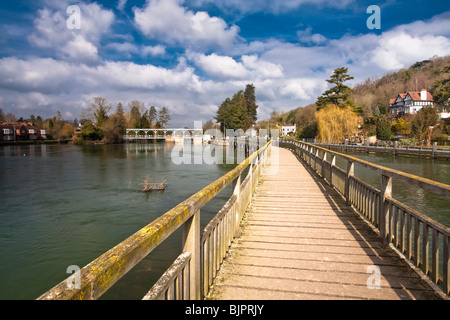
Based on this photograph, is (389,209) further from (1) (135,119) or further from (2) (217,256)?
(1) (135,119)

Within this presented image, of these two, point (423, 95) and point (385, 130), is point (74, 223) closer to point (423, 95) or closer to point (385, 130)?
point (385, 130)

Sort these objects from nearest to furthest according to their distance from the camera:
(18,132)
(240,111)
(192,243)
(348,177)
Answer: (192,243), (348,177), (240,111), (18,132)

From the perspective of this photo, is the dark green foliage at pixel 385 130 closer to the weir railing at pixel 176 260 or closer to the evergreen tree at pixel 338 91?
the evergreen tree at pixel 338 91

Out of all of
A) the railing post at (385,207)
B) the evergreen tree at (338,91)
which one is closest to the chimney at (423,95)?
the evergreen tree at (338,91)

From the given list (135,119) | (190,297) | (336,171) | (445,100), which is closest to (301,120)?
(445,100)

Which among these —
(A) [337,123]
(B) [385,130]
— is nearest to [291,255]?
(A) [337,123]

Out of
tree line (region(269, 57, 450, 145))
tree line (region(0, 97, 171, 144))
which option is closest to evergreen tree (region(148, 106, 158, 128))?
tree line (region(0, 97, 171, 144))

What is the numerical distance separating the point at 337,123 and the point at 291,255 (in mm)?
52857

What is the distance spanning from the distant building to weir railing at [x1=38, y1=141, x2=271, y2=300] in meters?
96.5

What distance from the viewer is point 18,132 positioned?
89.3 metres

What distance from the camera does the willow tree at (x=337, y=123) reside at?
170ft

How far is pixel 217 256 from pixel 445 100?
7461cm
